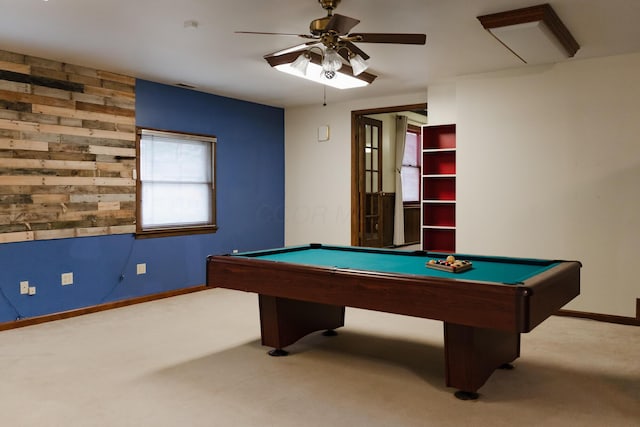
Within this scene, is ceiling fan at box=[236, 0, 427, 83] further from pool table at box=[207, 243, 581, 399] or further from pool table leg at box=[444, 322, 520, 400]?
pool table leg at box=[444, 322, 520, 400]

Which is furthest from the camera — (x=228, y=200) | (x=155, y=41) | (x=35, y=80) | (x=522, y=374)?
(x=228, y=200)

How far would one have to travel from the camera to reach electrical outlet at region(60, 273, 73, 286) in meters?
4.56

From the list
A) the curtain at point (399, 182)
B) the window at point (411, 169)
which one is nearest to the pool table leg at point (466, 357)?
the curtain at point (399, 182)

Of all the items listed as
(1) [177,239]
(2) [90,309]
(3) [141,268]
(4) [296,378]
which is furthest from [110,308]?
(4) [296,378]

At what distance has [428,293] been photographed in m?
2.53

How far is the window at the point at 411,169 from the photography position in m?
9.04

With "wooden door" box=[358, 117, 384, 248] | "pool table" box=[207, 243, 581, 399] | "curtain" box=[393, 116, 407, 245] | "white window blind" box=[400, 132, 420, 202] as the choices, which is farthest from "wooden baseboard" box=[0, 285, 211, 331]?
"white window blind" box=[400, 132, 420, 202]

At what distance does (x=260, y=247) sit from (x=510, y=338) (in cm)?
405

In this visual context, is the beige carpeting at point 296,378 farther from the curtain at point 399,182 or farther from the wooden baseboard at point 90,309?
the curtain at point 399,182

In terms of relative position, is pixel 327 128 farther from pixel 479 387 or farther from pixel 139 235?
pixel 479 387

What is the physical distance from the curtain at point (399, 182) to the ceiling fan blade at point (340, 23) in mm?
5758

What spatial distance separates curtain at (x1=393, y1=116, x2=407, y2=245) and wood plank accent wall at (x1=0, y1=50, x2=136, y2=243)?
461 centimetres

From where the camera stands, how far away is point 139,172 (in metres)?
5.20

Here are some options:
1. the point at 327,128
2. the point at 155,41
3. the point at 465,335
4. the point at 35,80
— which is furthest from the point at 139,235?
the point at 465,335
